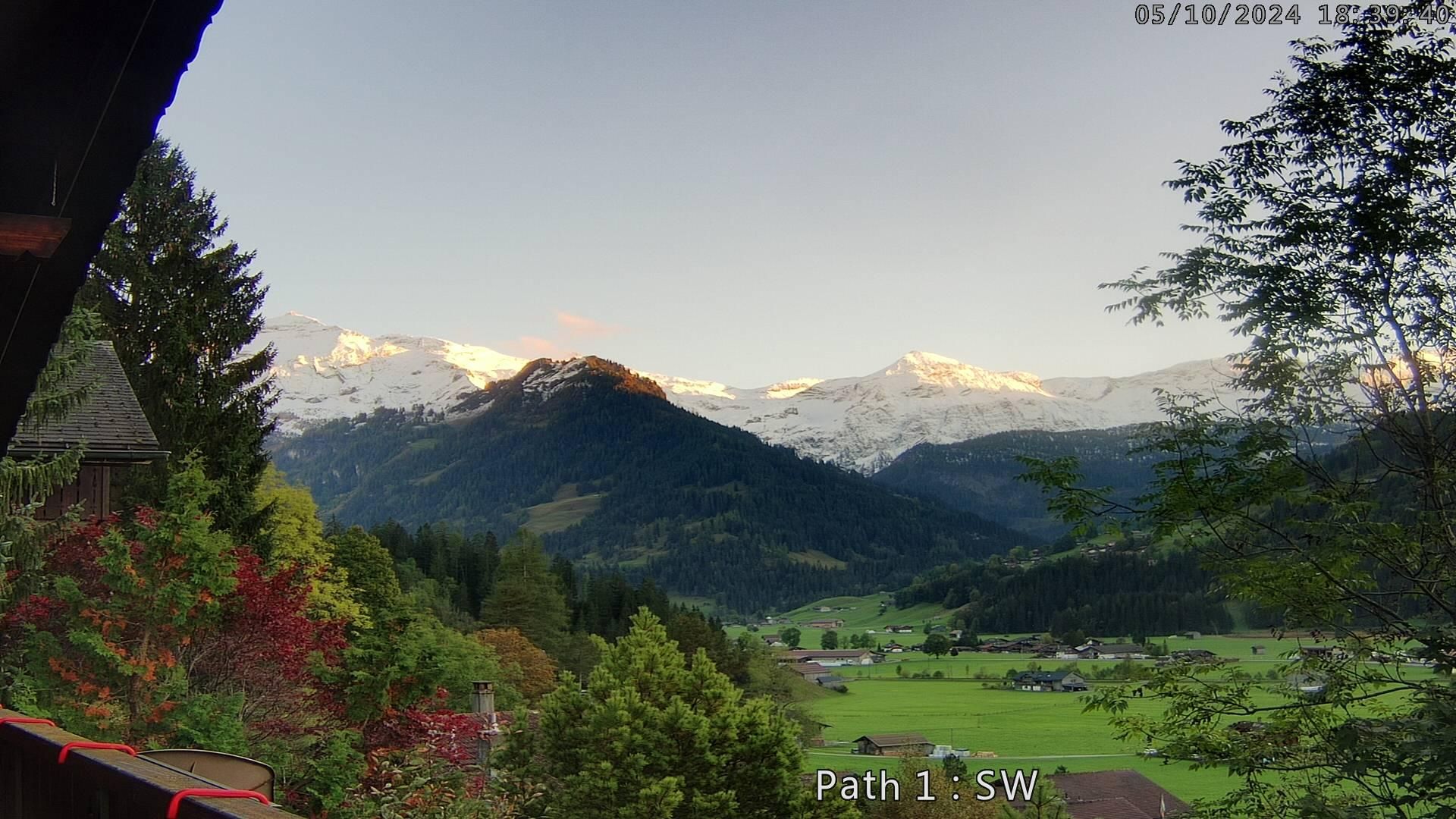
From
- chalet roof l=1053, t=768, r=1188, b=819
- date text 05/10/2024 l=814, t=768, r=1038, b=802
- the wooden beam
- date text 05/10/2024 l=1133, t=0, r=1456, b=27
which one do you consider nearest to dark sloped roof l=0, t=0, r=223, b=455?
the wooden beam

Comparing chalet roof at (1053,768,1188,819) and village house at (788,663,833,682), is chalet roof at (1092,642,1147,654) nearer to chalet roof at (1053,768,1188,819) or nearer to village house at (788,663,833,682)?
chalet roof at (1053,768,1188,819)

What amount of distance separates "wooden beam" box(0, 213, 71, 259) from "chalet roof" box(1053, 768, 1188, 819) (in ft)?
163

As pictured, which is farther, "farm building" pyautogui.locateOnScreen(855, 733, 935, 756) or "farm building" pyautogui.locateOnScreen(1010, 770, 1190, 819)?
"farm building" pyautogui.locateOnScreen(855, 733, 935, 756)

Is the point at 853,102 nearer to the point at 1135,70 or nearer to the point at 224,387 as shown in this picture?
the point at 1135,70

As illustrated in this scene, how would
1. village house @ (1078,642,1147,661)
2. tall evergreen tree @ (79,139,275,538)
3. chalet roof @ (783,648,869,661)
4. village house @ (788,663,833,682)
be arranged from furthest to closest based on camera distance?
chalet roof @ (783,648,869,661)
village house @ (788,663,833,682)
village house @ (1078,642,1147,661)
tall evergreen tree @ (79,139,275,538)

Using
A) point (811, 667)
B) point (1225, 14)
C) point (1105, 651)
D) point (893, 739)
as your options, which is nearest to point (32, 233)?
point (1225, 14)

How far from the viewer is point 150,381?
26.5m

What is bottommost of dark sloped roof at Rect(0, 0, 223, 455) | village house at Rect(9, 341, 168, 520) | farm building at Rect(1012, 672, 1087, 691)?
farm building at Rect(1012, 672, 1087, 691)

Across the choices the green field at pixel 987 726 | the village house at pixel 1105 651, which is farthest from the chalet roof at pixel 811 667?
the village house at pixel 1105 651

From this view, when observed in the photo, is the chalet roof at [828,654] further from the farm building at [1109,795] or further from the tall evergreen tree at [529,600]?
the farm building at [1109,795]

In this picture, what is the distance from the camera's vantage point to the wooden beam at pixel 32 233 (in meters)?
1.84

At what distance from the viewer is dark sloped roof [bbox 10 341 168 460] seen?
70.0 ft

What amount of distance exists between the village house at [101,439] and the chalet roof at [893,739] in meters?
50.1

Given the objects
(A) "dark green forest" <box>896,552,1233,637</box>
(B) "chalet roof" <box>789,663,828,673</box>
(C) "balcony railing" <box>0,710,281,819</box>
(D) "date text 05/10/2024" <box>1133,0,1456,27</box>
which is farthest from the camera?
(B) "chalet roof" <box>789,663,828,673</box>
